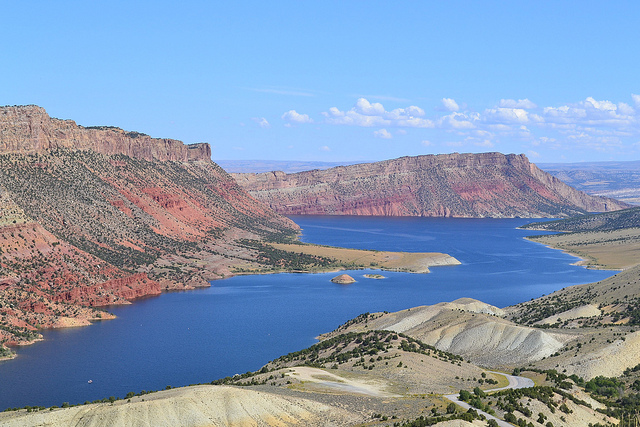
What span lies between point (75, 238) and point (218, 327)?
157 feet

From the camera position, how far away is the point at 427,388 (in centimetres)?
7012

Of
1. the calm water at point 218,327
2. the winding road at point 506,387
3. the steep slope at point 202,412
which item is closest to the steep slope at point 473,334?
the winding road at point 506,387

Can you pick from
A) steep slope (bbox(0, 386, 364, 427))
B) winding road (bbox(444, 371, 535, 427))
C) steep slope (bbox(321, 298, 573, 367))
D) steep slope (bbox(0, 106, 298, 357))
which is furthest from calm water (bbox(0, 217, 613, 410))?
winding road (bbox(444, 371, 535, 427))

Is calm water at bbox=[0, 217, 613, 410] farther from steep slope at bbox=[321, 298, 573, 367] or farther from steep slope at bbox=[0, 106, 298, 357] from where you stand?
steep slope at bbox=[321, 298, 573, 367]

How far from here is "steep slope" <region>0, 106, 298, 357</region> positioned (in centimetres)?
11556

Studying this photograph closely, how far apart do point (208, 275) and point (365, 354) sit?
81765mm

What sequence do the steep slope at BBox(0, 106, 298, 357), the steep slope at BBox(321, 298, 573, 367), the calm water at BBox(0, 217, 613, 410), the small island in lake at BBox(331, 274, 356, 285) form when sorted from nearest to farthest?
the calm water at BBox(0, 217, 613, 410), the steep slope at BBox(321, 298, 573, 367), the steep slope at BBox(0, 106, 298, 357), the small island in lake at BBox(331, 274, 356, 285)

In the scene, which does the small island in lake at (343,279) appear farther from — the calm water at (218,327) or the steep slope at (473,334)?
the steep slope at (473,334)

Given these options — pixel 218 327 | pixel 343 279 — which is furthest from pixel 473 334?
pixel 343 279

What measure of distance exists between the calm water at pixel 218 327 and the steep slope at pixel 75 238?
17.3 ft

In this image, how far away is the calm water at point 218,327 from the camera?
271 feet

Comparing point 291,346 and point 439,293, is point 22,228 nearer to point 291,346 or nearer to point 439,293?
point 291,346

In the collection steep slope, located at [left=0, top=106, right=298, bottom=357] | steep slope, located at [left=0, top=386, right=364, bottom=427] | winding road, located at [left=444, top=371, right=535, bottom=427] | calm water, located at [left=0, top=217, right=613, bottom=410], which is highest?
steep slope, located at [left=0, top=106, right=298, bottom=357]

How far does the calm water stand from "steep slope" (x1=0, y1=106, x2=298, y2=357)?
5275mm
